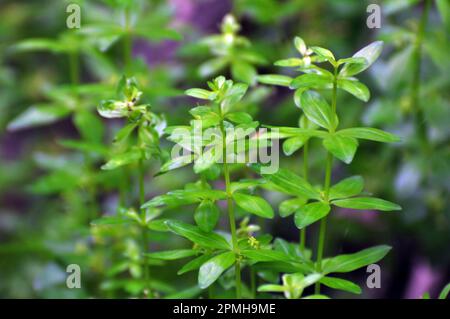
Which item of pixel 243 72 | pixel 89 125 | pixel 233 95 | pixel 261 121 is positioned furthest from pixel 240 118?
pixel 261 121

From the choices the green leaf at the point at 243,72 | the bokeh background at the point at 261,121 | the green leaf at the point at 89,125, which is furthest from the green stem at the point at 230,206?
the green leaf at the point at 89,125

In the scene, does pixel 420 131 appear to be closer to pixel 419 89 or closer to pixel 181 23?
pixel 419 89

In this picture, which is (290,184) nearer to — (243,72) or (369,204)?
(369,204)

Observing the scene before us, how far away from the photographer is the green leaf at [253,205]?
1.06 m

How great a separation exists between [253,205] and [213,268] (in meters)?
0.12

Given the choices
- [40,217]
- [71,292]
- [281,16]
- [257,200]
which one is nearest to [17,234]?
[40,217]

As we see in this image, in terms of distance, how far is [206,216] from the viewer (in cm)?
108

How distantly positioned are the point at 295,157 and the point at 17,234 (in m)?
1.07

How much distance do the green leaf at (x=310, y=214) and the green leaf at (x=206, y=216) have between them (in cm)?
14

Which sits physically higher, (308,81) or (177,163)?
(308,81)

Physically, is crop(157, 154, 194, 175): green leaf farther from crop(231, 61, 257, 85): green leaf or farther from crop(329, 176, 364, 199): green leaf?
crop(231, 61, 257, 85): green leaf

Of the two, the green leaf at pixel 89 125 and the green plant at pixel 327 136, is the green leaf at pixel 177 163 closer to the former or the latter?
the green plant at pixel 327 136

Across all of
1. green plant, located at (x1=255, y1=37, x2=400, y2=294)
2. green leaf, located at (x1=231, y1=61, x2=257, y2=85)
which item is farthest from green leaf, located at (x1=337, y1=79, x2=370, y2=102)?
green leaf, located at (x1=231, y1=61, x2=257, y2=85)

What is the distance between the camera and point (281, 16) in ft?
6.99
